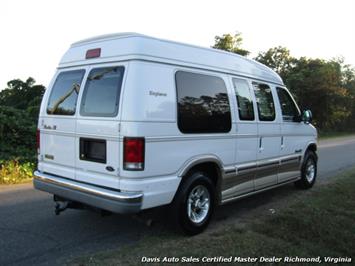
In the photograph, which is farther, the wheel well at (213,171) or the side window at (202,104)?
the wheel well at (213,171)

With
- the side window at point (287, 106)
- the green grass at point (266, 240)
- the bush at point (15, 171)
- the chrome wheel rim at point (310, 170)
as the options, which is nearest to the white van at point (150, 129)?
the green grass at point (266, 240)

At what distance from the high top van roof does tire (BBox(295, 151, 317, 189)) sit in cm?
300

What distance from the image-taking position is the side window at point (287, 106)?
23.1ft

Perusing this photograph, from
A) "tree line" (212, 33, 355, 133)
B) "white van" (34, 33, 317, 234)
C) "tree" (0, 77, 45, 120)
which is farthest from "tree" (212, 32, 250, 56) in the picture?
"white van" (34, 33, 317, 234)

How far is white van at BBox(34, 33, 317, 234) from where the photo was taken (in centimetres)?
436

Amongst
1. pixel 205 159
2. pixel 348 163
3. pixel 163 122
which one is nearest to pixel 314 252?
pixel 205 159

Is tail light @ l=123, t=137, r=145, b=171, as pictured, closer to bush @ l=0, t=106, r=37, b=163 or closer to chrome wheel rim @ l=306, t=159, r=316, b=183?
chrome wheel rim @ l=306, t=159, r=316, b=183

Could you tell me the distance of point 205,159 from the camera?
511 cm

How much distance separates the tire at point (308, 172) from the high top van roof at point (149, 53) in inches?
118

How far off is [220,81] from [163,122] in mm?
1414

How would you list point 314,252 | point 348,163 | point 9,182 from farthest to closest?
point 348,163 → point 9,182 → point 314,252

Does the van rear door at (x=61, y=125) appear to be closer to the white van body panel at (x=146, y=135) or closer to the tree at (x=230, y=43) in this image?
the white van body panel at (x=146, y=135)

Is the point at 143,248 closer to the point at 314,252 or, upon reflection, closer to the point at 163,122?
the point at 163,122

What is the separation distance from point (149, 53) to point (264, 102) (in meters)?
2.72
